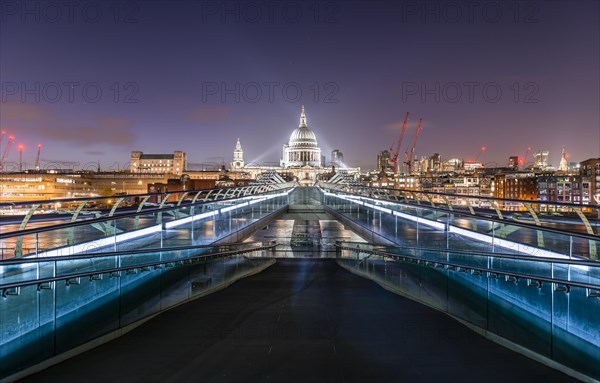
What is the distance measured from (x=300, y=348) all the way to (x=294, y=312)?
4.97ft

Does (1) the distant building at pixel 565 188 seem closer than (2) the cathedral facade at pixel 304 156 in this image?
Yes

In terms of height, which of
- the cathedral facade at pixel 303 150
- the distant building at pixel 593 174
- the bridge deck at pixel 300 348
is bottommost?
the bridge deck at pixel 300 348

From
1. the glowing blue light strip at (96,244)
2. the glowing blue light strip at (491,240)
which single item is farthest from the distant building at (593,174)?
the glowing blue light strip at (96,244)

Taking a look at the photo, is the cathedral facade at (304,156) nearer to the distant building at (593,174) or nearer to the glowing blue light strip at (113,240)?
the distant building at (593,174)

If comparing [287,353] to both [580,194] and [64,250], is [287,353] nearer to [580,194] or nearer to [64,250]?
[64,250]

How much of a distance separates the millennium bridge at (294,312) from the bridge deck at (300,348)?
0.08 feet

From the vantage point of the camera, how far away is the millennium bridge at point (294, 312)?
4.95m

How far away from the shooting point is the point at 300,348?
18.0 ft

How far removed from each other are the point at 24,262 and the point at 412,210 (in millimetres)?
9010

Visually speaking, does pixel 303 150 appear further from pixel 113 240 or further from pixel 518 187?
pixel 113 240

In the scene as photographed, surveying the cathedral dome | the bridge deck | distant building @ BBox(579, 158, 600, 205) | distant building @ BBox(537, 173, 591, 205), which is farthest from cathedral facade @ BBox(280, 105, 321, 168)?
the bridge deck

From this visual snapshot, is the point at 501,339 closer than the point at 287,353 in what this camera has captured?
No

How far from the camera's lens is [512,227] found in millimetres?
7586

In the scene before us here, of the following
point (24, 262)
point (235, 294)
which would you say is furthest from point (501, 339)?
point (24, 262)
